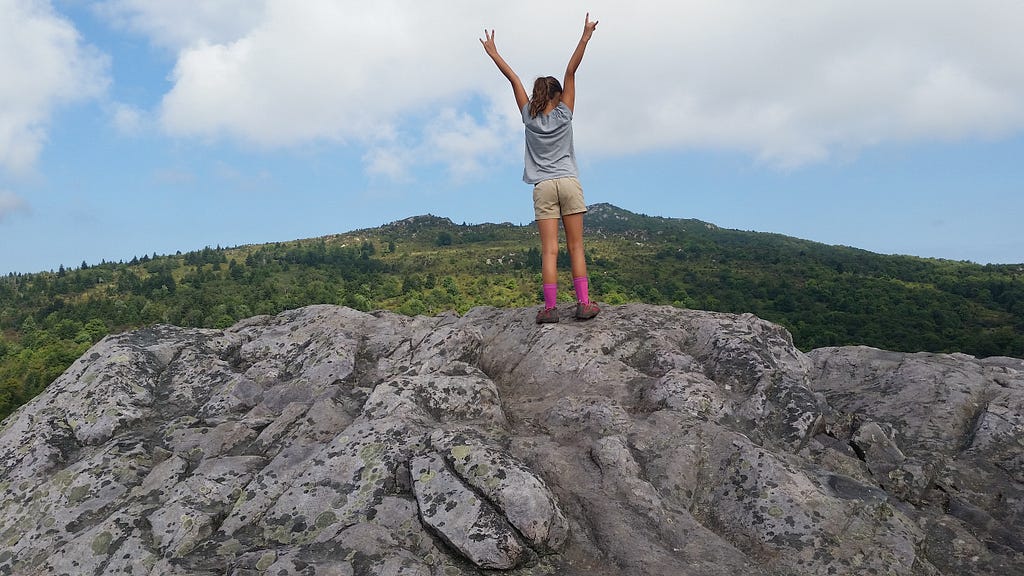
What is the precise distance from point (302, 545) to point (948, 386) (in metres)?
10.1

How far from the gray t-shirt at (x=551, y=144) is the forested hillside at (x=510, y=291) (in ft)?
130

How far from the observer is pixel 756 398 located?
8.41 meters

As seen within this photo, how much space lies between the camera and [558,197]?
10.4 m

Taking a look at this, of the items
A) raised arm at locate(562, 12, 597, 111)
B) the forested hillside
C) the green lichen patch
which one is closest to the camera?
the green lichen patch

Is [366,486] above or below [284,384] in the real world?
below

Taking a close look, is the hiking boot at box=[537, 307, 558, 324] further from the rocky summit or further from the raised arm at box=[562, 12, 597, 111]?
the raised arm at box=[562, 12, 597, 111]

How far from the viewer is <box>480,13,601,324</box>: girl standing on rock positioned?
33.7ft

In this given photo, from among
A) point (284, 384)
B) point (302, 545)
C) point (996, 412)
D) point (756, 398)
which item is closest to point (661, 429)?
point (756, 398)

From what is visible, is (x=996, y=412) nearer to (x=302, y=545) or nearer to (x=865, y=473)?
(x=865, y=473)

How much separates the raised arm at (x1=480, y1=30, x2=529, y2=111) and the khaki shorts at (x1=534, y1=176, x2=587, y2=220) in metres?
1.68

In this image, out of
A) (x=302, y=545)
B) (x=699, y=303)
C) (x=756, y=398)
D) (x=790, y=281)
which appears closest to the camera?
(x=302, y=545)

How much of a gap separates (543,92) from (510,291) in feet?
326

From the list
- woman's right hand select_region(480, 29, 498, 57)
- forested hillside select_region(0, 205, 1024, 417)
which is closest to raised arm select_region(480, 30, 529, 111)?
woman's right hand select_region(480, 29, 498, 57)

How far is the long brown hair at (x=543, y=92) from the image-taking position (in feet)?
33.4
